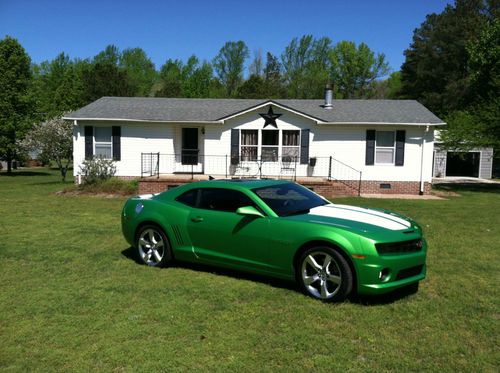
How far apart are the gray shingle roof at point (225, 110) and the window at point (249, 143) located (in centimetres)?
106

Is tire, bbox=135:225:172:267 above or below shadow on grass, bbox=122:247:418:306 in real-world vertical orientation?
above

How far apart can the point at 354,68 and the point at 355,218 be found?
5510 cm

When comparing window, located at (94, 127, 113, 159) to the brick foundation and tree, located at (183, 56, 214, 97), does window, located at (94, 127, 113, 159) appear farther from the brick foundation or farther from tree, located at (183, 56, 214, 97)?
tree, located at (183, 56, 214, 97)

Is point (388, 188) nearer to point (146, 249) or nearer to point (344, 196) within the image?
point (344, 196)

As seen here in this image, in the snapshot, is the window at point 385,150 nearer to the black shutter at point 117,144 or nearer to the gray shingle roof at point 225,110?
the gray shingle roof at point 225,110

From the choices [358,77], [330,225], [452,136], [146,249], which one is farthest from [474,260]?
[358,77]

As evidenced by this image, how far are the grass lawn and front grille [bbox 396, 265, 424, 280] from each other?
304 millimetres

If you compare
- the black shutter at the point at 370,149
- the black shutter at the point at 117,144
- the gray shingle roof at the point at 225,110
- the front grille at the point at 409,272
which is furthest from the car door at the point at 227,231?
the black shutter at the point at 117,144

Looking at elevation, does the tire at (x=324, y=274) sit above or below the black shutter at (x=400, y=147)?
below

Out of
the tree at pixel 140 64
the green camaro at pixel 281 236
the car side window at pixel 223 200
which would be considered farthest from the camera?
the tree at pixel 140 64

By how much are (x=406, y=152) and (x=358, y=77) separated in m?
41.1

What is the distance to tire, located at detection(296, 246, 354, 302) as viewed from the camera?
485 centimetres

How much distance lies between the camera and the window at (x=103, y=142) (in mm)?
19500

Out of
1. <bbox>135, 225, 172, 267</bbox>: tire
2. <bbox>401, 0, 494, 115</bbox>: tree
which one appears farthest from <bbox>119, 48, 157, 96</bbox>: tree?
<bbox>135, 225, 172, 267</bbox>: tire
